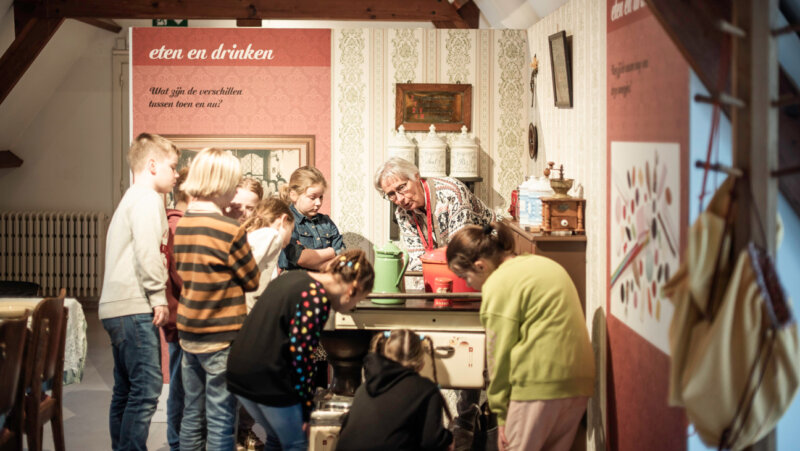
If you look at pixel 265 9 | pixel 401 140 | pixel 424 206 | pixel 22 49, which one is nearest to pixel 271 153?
pixel 401 140

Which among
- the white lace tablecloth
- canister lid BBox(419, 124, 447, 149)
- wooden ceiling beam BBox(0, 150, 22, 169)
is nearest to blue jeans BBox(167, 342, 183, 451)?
the white lace tablecloth

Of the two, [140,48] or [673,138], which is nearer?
[673,138]

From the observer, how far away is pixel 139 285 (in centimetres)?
379

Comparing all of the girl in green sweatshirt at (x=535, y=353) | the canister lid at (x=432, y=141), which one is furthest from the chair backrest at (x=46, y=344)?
the canister lid at (x=432, y=141)

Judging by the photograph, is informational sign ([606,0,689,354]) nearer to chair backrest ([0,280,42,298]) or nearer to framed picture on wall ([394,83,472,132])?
framed picture on wall ([394,83,472,132])

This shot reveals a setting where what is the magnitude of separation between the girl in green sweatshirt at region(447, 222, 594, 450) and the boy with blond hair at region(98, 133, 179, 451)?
1491mm

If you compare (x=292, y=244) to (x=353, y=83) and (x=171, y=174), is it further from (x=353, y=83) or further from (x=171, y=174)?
(x=353, y=83)

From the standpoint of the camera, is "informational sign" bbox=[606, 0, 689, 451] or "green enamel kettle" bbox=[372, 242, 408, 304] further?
"green enamel kettle" bbox=[372, 242, 408, 304]

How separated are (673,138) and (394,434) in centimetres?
134

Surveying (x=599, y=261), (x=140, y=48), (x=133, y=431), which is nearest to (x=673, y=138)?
(x=599, y=261)

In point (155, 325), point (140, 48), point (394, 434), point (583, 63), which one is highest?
point (140, 48)

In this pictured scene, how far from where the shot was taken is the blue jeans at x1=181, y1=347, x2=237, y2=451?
3.50m

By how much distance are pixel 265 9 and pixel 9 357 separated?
4278 millimetres

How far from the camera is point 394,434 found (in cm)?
292
